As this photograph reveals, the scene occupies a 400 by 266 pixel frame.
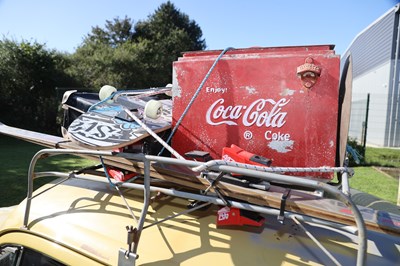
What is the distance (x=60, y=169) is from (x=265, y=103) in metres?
7.54

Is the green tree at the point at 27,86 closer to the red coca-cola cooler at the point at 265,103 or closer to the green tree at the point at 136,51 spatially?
the green tree at the point at 136,51

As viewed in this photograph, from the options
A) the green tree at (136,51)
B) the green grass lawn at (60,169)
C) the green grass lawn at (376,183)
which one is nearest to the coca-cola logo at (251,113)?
the green grass lawn at (60,169)

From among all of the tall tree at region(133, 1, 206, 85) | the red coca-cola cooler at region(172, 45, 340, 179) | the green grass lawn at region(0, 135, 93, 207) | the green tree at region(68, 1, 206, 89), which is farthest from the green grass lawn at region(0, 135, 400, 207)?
the tall tree at region(133, 1, 206, 85)

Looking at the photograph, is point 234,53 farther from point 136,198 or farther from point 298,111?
point 136,198

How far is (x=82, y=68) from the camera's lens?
18.6 m

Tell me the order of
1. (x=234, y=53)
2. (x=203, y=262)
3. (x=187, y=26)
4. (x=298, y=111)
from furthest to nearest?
(x=187, y=26)
(x=234, y=53)
(x=298, y=111)
(x=203, y=262)

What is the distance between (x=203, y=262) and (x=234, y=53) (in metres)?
1.18

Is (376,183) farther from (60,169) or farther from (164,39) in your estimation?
(164,39)

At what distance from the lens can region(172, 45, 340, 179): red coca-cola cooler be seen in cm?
167

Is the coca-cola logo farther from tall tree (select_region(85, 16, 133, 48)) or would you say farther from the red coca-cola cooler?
tall tree (select_region(85, 16, 133, 48))

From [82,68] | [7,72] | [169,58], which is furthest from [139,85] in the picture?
[7,72]

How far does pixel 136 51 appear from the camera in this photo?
2422 centimetres

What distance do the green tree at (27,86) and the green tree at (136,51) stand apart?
2.08 meters

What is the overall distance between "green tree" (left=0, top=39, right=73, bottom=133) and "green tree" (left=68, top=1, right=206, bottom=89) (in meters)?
2.08
